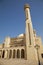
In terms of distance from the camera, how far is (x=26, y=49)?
77.7 ft

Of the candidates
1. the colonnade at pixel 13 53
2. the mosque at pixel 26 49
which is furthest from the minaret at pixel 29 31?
the colonnade at pixel 13 53

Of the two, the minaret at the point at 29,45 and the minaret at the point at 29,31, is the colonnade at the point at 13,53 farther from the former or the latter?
the minaret at the point at 29,31

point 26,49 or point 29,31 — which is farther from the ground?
point 29,31

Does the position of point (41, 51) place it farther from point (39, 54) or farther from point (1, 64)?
point (1, 64)

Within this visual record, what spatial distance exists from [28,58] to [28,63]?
6.46 feet

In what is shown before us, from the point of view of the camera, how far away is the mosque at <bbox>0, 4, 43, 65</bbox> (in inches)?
890

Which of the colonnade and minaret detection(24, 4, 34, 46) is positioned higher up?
minaret detection(24, 4, 34, 46)

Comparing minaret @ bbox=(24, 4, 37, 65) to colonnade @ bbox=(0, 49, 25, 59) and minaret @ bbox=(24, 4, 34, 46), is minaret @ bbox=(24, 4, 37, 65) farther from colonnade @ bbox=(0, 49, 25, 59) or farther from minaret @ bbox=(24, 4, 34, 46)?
colonnade @ bbox=(0, 49, 25, 59)

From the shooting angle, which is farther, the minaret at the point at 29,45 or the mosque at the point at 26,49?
the mosque at the point at 26,49

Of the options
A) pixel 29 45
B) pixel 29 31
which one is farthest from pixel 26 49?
pixel 29 31

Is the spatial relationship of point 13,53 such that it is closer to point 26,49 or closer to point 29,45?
point 26,49

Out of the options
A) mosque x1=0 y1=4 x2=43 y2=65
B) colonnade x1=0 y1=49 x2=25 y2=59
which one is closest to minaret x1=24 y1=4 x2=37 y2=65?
mosque x1=0 y1=4 x2=43 y2=65

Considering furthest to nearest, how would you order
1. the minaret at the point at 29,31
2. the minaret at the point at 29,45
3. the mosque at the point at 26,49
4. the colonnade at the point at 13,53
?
the colonnade at the point at 13,53 → the minaret at the point at 29,31 → the mosque at the point at 26,49 → the minaret at the point at 29,45

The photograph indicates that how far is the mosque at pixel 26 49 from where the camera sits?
22594mm
